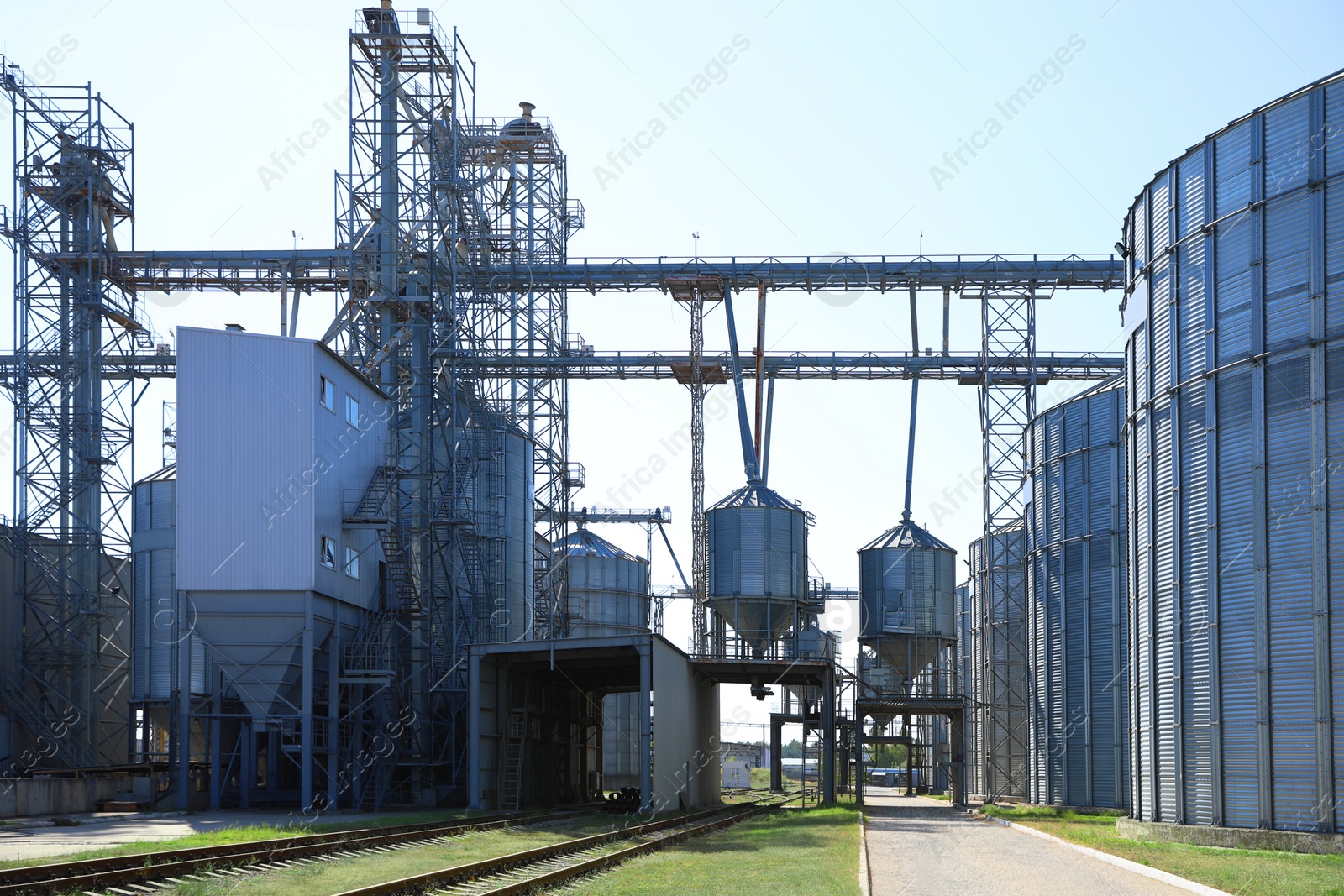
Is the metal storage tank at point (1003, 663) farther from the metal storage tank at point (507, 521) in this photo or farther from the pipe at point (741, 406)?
the metal storage tank at point (507, 521)

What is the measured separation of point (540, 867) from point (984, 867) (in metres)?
6.99

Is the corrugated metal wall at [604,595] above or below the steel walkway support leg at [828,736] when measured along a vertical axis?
above

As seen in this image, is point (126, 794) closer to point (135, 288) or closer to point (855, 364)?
point (135, 288)

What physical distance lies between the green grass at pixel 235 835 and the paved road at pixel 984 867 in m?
10.5

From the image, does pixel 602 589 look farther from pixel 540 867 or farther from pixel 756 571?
pixel 540 867

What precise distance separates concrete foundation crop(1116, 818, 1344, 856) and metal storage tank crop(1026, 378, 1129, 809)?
14.3m

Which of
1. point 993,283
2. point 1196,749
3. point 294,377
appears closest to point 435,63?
point 294,377

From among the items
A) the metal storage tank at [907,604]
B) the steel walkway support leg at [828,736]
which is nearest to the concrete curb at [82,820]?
the steel walkway support leg at [828,736]

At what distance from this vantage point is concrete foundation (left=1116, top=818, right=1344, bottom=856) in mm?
23516

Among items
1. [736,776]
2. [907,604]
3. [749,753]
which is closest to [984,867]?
[907,604]

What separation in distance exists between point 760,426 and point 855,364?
4.26 m

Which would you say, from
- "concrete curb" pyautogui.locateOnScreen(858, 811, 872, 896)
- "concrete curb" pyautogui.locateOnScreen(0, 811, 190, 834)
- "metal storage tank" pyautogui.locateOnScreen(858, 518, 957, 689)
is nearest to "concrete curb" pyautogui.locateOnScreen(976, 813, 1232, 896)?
"concrete curb" pyautogui.locateOnScreen(858, 811, 872, 896)

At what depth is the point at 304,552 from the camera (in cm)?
3581

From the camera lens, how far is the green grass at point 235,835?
64.4 feet
